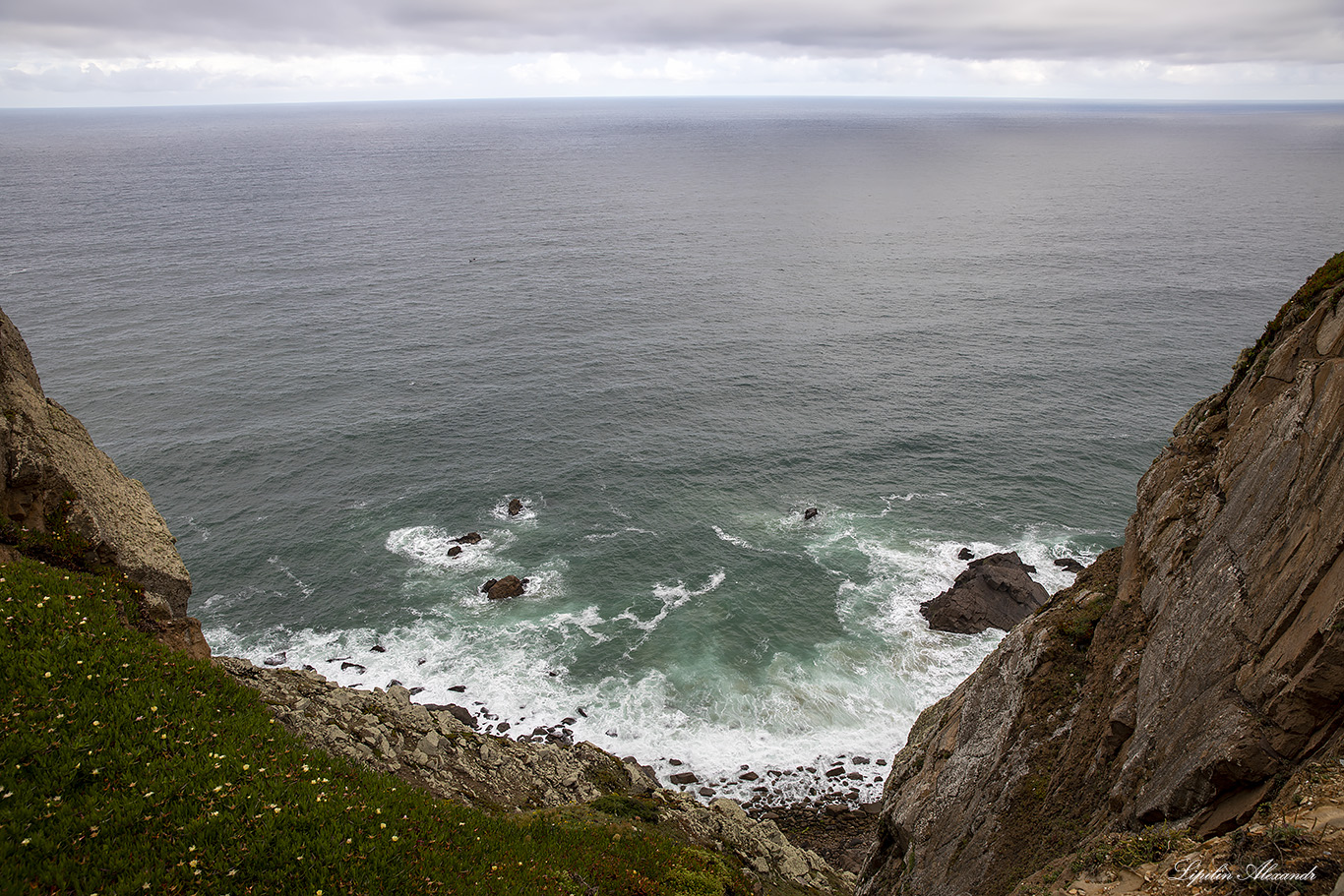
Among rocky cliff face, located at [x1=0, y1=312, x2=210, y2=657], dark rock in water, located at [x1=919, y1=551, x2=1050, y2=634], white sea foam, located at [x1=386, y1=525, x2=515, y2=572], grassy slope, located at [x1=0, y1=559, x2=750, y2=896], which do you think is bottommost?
dark rock in water, located at [x1=919, y1=551, x2=1050, y2=634]

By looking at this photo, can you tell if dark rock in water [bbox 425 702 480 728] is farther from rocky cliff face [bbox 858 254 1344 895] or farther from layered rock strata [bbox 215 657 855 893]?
rocky cliff face [bbox 858 254 1344 895]

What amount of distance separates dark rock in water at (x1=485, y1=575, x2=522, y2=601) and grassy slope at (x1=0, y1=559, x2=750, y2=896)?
1562 inches

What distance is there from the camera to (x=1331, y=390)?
1859cm

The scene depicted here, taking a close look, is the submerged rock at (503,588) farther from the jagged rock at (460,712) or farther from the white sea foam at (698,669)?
the jagged rock at (460,712)

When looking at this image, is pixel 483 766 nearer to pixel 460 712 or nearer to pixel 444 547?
pixel 460 712

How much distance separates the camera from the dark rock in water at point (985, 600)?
198ft

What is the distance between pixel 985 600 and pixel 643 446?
40067mm

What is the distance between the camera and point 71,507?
25812 millimetres

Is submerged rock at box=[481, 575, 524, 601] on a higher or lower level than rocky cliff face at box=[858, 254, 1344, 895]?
lower

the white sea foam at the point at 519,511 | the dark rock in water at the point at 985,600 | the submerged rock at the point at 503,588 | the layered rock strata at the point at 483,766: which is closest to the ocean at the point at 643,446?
the white sea foam at the point at 519,511

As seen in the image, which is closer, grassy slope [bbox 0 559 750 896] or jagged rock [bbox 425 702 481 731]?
grassy slope [bbox 0 559 750 896]

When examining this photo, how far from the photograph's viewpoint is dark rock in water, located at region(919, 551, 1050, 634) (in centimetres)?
6028

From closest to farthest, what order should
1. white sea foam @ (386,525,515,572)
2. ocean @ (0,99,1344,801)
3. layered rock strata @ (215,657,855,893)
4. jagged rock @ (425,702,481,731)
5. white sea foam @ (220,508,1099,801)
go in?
layered rock strata @ (215,657,855,893), white sea foam @ (220,508,1099,801), jagged rock @ (425,702,481,731), ocean @ (0,99,1344,801), white sea foam @ (386,525,515,572)

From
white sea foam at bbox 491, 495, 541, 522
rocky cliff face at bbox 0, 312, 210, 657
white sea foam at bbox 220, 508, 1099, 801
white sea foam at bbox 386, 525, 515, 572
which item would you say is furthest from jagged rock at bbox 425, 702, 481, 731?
rocky cliff face at bbox 0, 312, 210, 657
